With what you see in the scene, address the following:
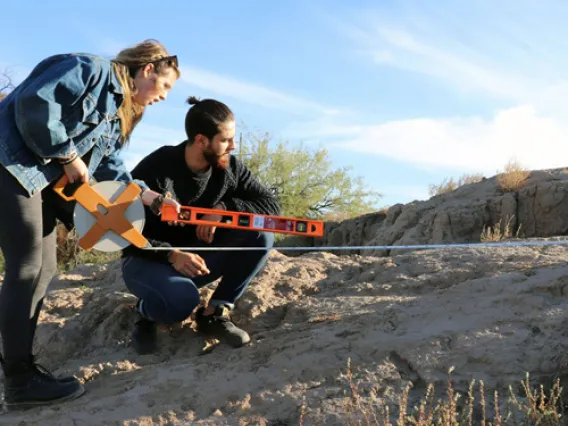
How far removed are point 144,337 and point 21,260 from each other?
3.55ft

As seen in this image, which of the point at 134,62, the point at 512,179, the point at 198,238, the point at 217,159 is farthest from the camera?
the point at 512,179

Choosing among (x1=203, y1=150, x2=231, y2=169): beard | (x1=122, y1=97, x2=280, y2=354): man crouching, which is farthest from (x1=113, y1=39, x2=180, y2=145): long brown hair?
(x1=203, y1=150, x2=231, y2=169): beard

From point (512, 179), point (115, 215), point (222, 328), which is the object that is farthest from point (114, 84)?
point (512, 179)

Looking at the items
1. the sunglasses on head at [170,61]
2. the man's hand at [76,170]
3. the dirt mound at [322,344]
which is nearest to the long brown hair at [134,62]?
the sunglasses on head at [170,61]

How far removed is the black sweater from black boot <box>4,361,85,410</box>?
88 cm

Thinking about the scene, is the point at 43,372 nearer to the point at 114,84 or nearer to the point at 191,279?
the point at 191,279

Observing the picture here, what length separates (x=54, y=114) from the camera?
287 cm

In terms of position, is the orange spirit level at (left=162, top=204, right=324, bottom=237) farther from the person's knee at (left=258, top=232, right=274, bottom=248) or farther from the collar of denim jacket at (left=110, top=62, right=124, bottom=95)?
the collar of denim jacket at (left=110, top=62, right=124, bottom=95)

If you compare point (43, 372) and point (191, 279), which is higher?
point (191, 279)

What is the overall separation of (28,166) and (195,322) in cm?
169

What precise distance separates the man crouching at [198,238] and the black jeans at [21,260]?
57 cm

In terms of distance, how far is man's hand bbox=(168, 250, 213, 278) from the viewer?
142 inches

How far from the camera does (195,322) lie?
4199mm

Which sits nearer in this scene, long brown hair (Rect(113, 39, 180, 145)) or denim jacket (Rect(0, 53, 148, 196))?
denim jacket (Rect(0, 53, 148, 196))
